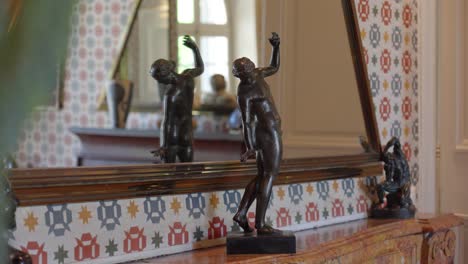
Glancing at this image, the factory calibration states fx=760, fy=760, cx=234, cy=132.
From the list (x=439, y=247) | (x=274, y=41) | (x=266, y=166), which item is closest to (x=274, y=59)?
(x=274, y=41)

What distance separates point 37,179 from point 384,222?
1186mm

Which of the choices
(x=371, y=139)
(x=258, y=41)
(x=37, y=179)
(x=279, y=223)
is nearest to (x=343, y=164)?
(x=371, y=139)

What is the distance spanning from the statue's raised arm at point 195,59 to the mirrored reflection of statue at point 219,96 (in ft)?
0.16

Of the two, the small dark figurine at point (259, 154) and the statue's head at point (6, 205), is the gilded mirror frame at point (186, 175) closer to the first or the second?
the small dark figurine at point (259, 154)

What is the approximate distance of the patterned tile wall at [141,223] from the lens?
139cm

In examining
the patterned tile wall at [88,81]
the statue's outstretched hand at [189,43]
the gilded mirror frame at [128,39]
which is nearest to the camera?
the patterned tile wall at [88,81]

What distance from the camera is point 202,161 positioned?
5.65ft

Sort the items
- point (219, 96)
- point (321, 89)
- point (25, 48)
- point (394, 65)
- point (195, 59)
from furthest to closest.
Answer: point (394, 65) → point (321, 89) → point (219, 96) → point (195, 59) → point (25, 48)

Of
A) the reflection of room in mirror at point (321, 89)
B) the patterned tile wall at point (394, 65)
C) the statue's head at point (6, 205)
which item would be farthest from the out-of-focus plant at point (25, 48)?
the patterned tile wall at point (394, 65)

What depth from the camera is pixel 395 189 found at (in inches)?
93.0

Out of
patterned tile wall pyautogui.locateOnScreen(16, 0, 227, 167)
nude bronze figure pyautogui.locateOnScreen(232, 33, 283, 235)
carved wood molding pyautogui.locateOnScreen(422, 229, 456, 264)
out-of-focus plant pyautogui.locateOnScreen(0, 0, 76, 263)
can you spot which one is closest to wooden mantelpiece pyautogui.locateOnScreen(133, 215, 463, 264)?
carved wood molding pyautogui.locateOnScreen(422, 229, 456, 264)

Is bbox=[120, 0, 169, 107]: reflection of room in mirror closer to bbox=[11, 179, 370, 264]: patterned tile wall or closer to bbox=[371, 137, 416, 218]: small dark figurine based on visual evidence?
bbox=[11, 179, 370, 264]: patterned tile wall

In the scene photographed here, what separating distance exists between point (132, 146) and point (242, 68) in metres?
0.30

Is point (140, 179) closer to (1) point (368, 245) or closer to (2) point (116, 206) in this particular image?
(2) point (116, 206)
